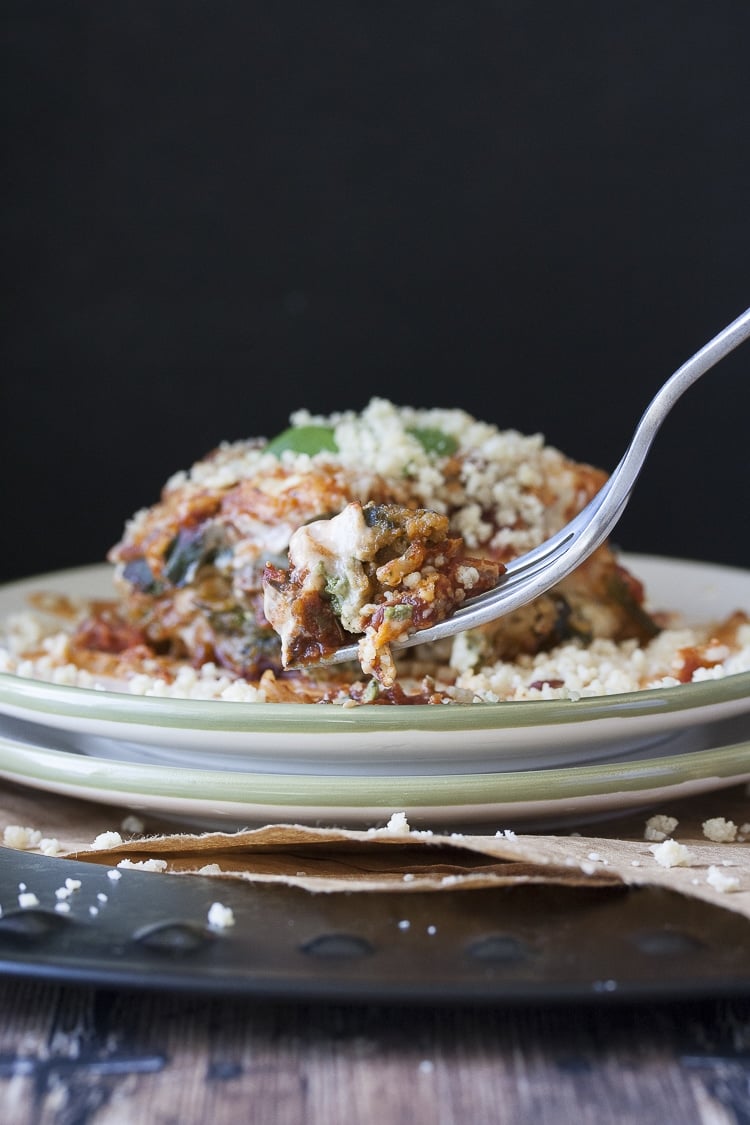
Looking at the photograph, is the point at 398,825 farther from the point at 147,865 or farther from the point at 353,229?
the point at 353,229

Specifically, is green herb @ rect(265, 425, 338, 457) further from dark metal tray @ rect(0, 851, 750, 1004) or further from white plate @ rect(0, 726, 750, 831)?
dark metal tray @ rect(0, 851, 750, 1004)

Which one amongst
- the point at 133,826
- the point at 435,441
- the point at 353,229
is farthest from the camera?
the point at 353,229

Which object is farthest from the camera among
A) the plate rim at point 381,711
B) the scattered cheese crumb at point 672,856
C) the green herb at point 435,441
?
the green herb at point 435,441

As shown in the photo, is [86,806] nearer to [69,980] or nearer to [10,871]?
[10,871]

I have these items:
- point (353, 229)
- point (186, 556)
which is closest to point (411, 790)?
point (186, 556)

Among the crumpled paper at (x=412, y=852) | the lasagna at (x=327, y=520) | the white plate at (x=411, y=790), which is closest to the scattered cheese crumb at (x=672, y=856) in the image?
the crumpled paper at (x=412, y=852)

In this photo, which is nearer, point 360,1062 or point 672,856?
point 360,1062

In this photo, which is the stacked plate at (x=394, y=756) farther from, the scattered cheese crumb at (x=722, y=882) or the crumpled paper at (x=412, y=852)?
the scattered cheese crumb at (x=722, y=882)

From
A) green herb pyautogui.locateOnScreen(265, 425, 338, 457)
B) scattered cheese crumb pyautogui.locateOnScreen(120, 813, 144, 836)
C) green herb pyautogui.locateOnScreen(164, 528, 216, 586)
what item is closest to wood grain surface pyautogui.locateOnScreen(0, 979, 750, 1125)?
scattered cheese crumb pyautogui.locateOnScreen(120, 813, 144, 836)

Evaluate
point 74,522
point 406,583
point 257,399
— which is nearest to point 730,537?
point 257,399
